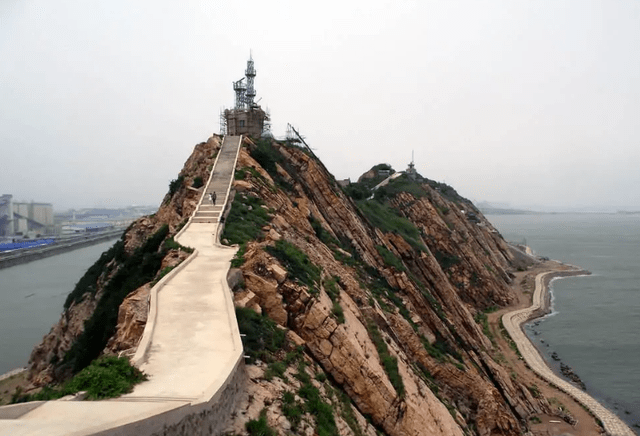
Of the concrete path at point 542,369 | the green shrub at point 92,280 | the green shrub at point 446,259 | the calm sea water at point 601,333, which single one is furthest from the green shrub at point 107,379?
the green shrub at point 446,259

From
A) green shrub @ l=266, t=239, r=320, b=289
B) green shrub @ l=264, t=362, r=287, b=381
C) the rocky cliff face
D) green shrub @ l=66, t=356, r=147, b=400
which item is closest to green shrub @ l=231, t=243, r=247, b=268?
the rocky cliff face

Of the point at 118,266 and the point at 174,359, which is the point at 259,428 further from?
the point at 118,266

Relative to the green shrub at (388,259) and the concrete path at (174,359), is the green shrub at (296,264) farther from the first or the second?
the green shrub at (388,259)

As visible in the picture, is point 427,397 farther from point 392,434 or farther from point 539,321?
point 539,321

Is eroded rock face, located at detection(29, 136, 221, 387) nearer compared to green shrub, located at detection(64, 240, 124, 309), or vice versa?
eroded rock face, located at detection(29, 136, 221, 387)

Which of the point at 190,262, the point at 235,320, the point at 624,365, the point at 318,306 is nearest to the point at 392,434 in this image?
the point at 318,306

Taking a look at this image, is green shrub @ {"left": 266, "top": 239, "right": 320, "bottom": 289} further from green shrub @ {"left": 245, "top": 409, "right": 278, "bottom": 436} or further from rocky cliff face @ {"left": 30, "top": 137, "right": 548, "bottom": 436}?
green shrub @ {"left": 245, "top": 409, "right": 278, "bottom": 436}
